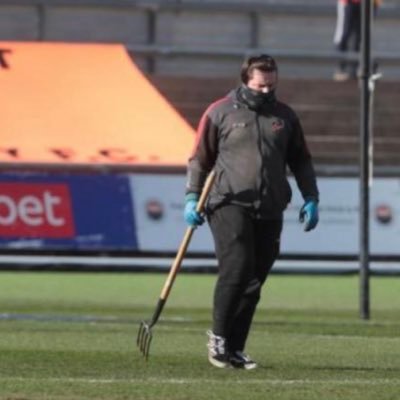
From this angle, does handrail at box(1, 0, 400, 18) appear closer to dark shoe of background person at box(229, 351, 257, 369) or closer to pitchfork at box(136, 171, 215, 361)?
pitchfork at box(136, 171, 215, 361)

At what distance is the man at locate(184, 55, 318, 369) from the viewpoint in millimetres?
12992

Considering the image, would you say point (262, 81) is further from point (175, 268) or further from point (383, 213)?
point (383, 213)

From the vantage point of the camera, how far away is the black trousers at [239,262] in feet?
42.7

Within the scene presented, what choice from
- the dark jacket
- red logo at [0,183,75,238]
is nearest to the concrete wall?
red logo at [0,183,75,238]

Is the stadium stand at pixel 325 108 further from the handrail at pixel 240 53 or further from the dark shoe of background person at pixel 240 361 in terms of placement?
the dark shoe of background person at pixel 240 361

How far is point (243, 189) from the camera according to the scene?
1298cm

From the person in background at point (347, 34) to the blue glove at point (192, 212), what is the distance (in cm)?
1598

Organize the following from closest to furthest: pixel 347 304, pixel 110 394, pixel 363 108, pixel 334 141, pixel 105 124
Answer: pixel 110 394 → pixel 363 108 → pixel 347 304 → pixel 105 124 → pixel 334 141

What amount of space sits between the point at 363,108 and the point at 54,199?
7.18 m

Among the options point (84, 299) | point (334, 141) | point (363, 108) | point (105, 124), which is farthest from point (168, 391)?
point (334, 141)

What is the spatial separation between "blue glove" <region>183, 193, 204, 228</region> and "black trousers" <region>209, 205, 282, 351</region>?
10 cm

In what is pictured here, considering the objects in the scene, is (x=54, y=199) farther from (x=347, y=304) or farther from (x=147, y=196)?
(x=347, y=304)

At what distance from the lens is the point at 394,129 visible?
96.9 ft

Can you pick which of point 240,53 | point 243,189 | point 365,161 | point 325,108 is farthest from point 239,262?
point 240,53
